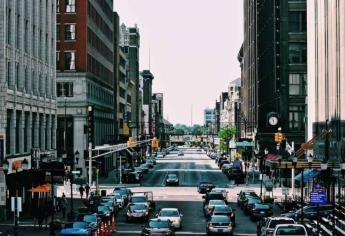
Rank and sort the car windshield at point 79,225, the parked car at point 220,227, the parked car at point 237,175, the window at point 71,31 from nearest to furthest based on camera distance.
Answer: the car windshield at point 79,225, the parked car at point 220,227, the parked car at point 237,175, the window at point 71,31

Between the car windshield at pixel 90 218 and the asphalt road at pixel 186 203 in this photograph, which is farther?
the asphalt road at pixel 186 203

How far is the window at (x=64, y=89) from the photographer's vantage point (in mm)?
107000

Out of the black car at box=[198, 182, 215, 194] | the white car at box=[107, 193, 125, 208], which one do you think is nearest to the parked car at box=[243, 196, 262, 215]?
the white car at box=[107, 193, 125, 208]

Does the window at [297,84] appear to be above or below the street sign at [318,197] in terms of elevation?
above

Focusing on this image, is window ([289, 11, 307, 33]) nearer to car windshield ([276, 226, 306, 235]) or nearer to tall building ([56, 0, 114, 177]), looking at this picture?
tall building ([56, 0, 114, 177])

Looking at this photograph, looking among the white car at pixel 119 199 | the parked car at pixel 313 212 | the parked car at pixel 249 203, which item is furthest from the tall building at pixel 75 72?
the parked car at pixel 313 212

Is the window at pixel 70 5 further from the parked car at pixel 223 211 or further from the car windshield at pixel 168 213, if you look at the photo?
the car windshield at pixel 168 213

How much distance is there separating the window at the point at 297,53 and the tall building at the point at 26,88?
47185 mm

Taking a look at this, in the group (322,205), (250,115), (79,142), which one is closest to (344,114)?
(322,205)

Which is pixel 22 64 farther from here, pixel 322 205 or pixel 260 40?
pixel 260 40

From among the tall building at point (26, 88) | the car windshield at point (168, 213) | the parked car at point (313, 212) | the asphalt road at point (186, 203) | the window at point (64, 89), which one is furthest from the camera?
the window at point (64, 89)

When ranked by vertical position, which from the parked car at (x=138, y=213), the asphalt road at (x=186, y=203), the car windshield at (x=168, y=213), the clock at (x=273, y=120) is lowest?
the asphalt road at (x=186, y=203)

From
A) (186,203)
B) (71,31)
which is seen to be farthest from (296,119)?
(186,203)

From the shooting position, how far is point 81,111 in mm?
106812
